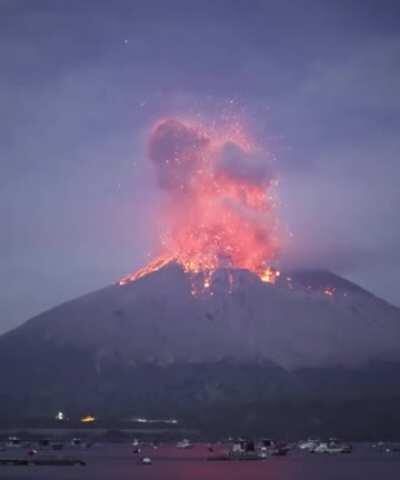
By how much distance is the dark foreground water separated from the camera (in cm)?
10844

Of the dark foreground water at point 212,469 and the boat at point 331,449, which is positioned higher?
the boat at point 331,449

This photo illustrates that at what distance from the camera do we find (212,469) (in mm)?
120250

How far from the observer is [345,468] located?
127812 millimetres

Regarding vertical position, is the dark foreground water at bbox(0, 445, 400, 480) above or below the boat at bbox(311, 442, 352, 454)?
below

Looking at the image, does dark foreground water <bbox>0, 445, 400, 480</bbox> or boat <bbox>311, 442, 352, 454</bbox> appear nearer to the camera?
dark foreground water <bbox>0, 445, 400, 480</bbox>

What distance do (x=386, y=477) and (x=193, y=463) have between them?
29546 millimetres

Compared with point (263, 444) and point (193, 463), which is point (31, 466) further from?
point (263, 444)

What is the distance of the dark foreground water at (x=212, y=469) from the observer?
108m

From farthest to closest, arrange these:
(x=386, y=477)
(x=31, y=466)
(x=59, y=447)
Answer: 1. (x=59, y=447)
2. (x=31, y=466)
3. (x=386, y=477)

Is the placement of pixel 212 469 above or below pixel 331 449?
below

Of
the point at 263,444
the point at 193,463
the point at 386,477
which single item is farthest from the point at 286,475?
the point at 263,444

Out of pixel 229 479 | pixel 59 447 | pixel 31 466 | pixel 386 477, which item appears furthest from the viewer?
pixel 59 447

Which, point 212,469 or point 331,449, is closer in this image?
point 212,469

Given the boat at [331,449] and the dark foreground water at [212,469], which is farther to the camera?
the boat at [331,449]
